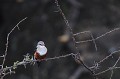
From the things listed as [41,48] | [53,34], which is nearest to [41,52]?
[41,48]

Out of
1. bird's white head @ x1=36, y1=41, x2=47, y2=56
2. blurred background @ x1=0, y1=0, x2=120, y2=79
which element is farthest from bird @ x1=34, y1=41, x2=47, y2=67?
blurred background @ x1=0, y1=0, x2=120, y2=79

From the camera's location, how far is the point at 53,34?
11773mm

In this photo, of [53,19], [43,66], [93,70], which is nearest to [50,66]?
[43,66]

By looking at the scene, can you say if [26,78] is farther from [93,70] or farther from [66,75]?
[93,70]

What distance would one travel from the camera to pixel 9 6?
11938 mm

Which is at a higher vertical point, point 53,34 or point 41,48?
point 41,48

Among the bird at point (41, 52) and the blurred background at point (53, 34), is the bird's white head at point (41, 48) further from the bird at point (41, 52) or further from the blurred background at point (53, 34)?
the blurred background at point (53, 34)

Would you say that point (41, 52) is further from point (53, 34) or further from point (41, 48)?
point (53, 34)

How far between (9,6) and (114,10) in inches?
92.9

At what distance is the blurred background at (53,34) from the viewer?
37.7 ft

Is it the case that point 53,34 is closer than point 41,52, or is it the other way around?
point 41,52

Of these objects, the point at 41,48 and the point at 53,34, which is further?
the point at 53,34

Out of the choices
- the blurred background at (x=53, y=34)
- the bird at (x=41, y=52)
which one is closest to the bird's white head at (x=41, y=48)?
the bird at (x=41, y=52)

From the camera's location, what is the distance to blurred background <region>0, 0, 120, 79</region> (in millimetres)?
11477
